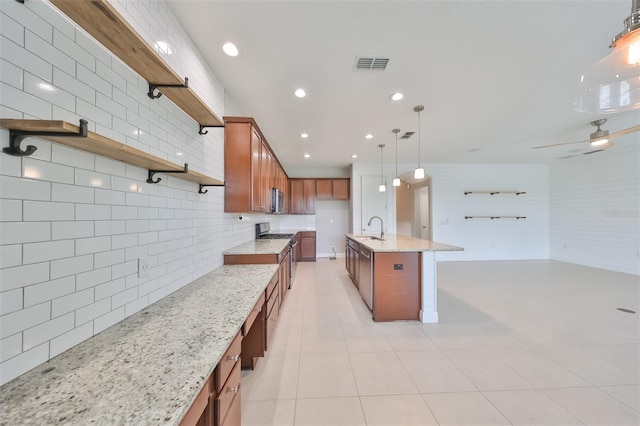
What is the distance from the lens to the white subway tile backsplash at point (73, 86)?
90cm

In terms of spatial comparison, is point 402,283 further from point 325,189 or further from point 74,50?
point 325,189

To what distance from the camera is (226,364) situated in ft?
3.42

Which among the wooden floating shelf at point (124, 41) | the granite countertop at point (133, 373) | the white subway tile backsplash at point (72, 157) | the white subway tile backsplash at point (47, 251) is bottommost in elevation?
the granite countertop at point (133, 373)

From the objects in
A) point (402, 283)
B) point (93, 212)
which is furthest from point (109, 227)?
point (402, 283)

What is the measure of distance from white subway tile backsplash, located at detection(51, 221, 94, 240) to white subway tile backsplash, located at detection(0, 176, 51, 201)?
112 mm

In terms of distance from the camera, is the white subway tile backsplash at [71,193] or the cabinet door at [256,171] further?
the cabinet door at [256,171]

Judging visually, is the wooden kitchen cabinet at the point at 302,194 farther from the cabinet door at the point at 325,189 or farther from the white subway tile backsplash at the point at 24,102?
the white subway tile backsplash at the point at 24,102

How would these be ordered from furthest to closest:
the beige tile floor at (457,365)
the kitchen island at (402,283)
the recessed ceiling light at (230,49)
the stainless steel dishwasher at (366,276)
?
the stainless steel dishwasher at (366,276)
the kitchen island at (402,283)
the recessed ceiling light at (230,49)
the beige tile floor at (457,365)

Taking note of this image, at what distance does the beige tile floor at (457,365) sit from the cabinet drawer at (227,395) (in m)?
0.60

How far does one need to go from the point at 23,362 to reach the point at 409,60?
2.97 metres

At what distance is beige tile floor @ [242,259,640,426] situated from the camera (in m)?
1.58

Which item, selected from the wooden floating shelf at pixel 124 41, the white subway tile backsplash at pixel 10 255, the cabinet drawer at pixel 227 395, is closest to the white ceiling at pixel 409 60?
the wooden floating shelf at pixel 124 41

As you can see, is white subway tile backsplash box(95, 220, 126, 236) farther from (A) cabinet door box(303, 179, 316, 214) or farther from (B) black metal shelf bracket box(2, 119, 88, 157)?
(A) cabinet door box(303, 179, 316, 214)

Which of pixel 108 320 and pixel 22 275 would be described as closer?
pixel 22 275
